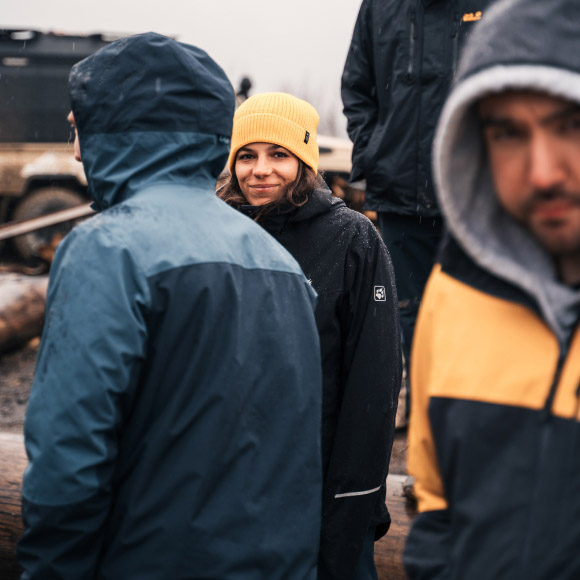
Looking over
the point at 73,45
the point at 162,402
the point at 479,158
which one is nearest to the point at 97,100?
the point at 162,402

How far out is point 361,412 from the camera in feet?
9.17

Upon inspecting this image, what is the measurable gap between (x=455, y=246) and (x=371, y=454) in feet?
4.61

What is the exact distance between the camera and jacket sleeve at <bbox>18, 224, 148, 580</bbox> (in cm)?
179

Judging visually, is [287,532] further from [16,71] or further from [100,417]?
[16,71]

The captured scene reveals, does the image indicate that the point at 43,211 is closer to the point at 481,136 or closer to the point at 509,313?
the point at 481,136

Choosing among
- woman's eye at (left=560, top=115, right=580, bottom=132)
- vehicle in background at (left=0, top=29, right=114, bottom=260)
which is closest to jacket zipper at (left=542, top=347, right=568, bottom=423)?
woman's eye at (left=560, top=115, right=580, bottom=132)

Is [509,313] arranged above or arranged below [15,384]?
above

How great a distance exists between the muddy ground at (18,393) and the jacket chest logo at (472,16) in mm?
2272

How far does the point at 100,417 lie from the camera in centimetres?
179

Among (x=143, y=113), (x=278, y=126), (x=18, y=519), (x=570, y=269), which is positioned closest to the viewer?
(x=570, y=269)

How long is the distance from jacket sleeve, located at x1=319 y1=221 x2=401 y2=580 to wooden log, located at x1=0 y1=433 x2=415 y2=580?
0.35 meters

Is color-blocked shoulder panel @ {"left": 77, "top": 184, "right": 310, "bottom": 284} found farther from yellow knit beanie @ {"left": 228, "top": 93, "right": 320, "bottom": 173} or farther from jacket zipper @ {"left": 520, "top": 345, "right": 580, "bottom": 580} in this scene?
yellow knit beanie @ {"left": 228, "top": 93, "right": 320, "bottom": 173}

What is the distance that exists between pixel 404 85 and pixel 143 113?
81.1 inches

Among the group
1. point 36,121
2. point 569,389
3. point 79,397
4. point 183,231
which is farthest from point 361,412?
point 36,121
